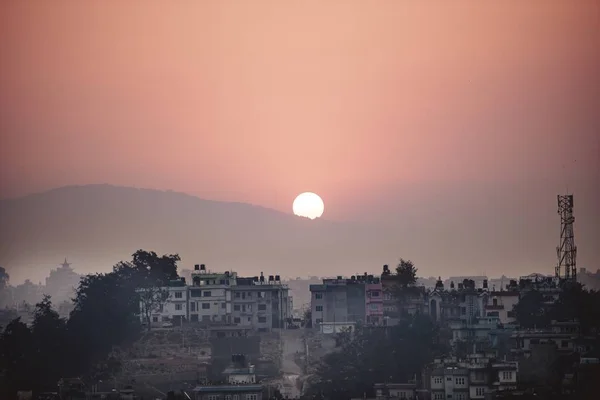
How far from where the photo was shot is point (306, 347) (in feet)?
198

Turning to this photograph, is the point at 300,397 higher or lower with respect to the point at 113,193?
lower

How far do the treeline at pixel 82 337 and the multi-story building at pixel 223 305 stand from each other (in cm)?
67

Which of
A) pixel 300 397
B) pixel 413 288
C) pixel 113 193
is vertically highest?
pixel 113 193

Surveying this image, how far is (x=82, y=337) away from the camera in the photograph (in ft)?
201

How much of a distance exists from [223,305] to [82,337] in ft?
19.2

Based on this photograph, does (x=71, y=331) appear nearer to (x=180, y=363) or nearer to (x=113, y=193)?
(x=180, y=363)

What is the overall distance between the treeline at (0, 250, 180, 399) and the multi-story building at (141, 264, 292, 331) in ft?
2.18

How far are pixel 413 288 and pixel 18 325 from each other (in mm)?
15281

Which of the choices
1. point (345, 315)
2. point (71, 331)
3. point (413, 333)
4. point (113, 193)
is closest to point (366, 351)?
point (413, 333)

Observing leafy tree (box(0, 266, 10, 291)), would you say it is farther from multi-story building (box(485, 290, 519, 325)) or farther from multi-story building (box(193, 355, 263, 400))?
multi-story building (box(193, 355, 263, 400))

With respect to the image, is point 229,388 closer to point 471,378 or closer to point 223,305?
point 471,378

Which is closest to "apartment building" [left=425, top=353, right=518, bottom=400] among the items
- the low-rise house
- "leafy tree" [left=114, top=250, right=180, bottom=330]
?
the low-rise house

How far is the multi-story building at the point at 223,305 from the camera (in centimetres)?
6356

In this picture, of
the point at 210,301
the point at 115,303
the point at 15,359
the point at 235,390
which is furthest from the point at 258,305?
the point at 235,390
